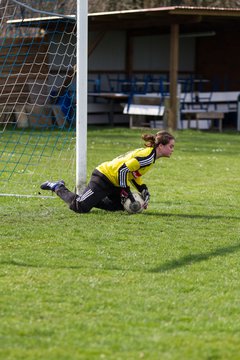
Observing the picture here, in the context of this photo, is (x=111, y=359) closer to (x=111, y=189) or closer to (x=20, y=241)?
(x=20, y=241)

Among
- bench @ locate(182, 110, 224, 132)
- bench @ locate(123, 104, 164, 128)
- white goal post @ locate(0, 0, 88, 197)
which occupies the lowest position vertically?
bench @ locate(182, 110, 224, 132)

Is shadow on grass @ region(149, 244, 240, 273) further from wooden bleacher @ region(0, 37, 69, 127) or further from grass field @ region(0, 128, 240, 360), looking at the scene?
wooden bleacher @ region(0, 37, 69, 127)

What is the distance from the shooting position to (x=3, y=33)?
2225cm

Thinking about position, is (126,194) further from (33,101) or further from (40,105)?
A: (33,101)

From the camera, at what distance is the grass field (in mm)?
5027

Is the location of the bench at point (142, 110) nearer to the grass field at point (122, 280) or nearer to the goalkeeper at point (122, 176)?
the grass field at point (122, 280)

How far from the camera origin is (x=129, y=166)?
9211 mm

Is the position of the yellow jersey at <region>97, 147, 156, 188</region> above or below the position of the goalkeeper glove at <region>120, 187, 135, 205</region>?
above

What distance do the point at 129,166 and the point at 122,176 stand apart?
0.13 m

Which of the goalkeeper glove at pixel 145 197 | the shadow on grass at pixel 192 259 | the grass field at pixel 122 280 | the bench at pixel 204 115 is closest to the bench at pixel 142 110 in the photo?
the bench at pixel 204 115

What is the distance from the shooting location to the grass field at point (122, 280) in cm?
503

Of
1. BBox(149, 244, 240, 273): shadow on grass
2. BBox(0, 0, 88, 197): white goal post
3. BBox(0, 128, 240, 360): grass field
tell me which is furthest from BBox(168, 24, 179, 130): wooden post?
BBox(149, 244, 240, 273): shadow on grass

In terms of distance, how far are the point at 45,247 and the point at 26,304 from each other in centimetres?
187

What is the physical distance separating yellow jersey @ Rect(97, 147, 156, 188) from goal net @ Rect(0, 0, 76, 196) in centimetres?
191
